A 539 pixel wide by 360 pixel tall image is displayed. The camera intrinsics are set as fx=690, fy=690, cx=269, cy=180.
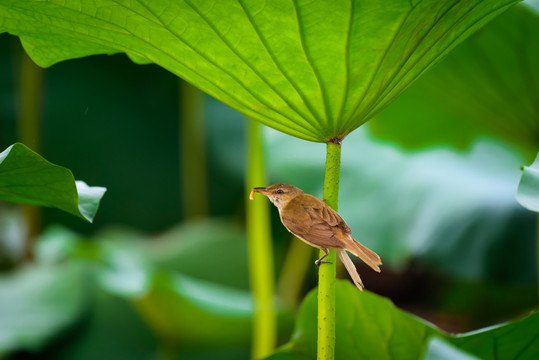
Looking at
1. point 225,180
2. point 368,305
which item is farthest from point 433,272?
point 368,305

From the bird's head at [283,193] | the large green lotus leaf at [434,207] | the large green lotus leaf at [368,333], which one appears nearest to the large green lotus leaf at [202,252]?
the large green lotus leaf at [434,207]

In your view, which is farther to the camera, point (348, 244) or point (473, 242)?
point (473, 242)

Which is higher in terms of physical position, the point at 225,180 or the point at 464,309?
the point at 225,180

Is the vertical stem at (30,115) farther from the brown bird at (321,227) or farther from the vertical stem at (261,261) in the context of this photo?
the brown bird at (321,227)

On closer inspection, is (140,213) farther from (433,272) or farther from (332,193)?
(332,193)

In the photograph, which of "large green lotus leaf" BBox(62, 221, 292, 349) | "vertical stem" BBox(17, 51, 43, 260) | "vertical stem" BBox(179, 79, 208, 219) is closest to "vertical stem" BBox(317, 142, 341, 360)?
"large green lotus leaf" BBox(62, 221, 292, 349)

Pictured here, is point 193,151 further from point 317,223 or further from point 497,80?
point 317,223

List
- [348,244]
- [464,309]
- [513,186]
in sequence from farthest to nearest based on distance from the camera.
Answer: [464,309]
[513,186]
[348,244]

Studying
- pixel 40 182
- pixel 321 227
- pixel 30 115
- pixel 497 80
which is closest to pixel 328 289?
pixel 321 227
